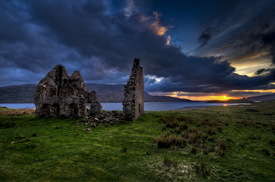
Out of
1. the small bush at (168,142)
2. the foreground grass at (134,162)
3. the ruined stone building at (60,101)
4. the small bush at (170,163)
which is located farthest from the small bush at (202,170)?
the ruined stone building at (60,101)

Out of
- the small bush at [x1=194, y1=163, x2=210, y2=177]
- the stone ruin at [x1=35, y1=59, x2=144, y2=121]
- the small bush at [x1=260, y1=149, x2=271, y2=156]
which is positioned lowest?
the small bush at [x1=260, y1=149, x2=271, y2=156]

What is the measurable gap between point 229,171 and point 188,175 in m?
1.89

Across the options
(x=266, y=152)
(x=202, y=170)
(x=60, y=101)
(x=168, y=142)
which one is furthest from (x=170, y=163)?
(x=60, y=101)

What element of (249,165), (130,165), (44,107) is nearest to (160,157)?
(130,165)

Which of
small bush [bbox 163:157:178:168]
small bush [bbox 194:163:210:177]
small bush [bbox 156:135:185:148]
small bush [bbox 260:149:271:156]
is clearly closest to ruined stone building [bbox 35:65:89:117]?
small bush [bbox 156:135:185:148]

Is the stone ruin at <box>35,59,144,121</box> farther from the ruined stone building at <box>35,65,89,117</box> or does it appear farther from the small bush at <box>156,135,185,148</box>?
the small bush at <box>156,135,185,148</box>

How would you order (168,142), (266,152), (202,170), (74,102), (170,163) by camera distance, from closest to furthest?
(202,170) < (170,163) < (266,152) < (168,142) < (74,102)

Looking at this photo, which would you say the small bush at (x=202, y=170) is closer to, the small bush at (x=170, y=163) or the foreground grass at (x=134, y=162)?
the foreground grass at (x=134, y=162)

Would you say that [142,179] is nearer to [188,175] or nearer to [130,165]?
[130,165]

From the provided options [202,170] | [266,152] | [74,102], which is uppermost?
[74,102]

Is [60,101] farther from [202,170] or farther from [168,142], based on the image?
[202,170]

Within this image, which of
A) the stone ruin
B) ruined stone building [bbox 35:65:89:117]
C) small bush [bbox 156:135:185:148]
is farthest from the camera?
ruined stone building [bbox 35:65:89:117]

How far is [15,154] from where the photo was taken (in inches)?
252

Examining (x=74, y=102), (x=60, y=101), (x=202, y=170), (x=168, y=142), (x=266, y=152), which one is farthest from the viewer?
(x=60, y=101)
